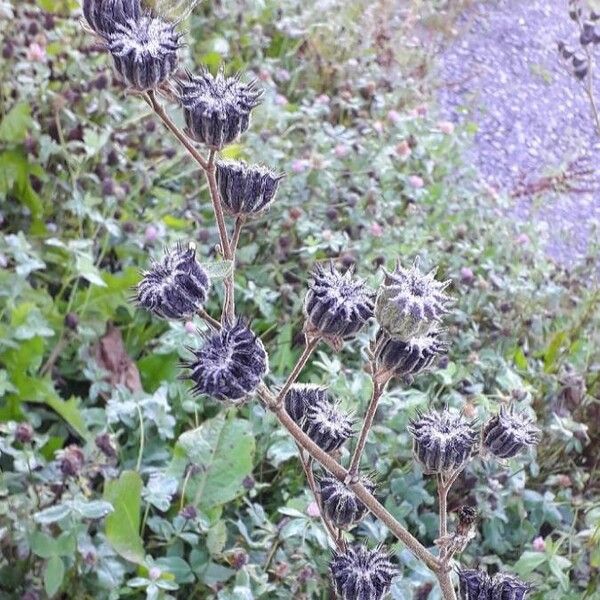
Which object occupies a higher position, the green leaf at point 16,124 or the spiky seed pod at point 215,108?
the spiky seed pod at point 215,108


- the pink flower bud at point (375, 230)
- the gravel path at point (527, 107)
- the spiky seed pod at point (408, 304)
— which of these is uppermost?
the spiky seed pod at point (408, 304)

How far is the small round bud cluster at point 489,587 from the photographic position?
0.91 metres

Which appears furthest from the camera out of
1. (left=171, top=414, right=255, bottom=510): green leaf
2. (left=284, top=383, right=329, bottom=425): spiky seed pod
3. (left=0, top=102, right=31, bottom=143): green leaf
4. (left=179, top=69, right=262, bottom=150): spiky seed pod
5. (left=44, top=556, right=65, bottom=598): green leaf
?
(left=0, top=102, right=31, bottom=143): green leaf

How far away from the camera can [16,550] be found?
149cm

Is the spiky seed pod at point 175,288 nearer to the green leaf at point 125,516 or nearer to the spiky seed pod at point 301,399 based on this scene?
the spiky seed pod at point 301,399

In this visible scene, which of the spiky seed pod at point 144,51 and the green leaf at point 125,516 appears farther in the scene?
the green leaf at point 125,516

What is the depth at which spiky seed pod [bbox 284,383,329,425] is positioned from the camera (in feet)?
3.39

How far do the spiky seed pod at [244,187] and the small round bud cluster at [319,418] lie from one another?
8.4 inches

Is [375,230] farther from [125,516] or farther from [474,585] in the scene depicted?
[474,585]

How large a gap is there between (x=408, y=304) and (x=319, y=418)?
236mm

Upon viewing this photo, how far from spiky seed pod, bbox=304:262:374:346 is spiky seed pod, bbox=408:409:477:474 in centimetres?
14

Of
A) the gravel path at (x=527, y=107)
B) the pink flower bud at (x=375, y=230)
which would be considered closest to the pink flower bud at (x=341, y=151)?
the pink flower bud at (x=375, y=230)

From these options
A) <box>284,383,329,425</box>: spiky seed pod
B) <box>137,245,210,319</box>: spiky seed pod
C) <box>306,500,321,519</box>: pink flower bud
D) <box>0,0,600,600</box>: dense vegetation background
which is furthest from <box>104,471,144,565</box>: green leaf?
<box>137,245,210,319</box>: spiky seed pod

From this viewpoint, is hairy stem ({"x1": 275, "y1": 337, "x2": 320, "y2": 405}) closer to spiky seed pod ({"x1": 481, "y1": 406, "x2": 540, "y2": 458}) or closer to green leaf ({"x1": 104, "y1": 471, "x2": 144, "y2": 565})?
spiky seed pod ({"x1": 481, "y1": 406, "x2": 540, "y2": 458})
